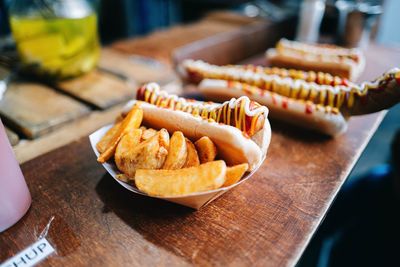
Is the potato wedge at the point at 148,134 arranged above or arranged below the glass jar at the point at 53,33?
below

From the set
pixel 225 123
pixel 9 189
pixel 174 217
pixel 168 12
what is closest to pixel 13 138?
pixel 9 189

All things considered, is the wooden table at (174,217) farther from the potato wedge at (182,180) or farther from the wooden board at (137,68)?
the wooden board at (137,68)

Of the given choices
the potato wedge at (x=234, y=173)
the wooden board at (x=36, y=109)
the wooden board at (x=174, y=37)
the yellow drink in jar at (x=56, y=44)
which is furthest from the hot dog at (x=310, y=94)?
the wooden board at (x=174, y=37)

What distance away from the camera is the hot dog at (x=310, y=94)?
5.33 feet

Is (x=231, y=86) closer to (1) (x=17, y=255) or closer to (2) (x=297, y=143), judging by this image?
(2) (x=297, y=143)

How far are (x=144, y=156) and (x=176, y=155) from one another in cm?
12

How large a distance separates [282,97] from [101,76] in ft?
4.92

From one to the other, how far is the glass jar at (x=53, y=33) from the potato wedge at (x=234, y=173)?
1.70 m

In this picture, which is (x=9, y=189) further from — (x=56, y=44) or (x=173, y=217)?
(x=56, y=44)

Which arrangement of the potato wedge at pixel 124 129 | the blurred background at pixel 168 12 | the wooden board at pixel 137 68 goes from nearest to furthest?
1. the potato wedge at pixel 124 129
2. the wooden board at pixel 137 68
3. the blurred background at pixel 168 12

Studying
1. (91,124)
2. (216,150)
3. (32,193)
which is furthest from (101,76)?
(216,150)

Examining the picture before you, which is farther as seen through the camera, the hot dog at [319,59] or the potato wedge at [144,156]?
the hot dog at [319,59]

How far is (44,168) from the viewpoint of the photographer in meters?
1.56

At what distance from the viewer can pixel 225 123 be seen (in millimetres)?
1383
